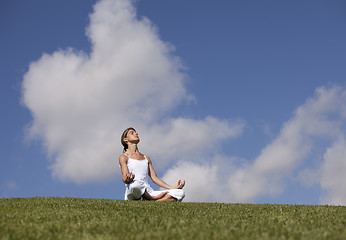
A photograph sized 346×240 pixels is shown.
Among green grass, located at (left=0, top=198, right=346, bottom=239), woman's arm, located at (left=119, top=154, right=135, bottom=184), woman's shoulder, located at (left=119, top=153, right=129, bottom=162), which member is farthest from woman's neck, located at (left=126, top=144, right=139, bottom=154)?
green grass, located at (left=0, top=198, right=346, bottom=239)

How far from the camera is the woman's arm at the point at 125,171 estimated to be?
1416 centimetres

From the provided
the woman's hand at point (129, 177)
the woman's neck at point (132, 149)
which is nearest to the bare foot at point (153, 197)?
the woman's hand at point (129, 177)

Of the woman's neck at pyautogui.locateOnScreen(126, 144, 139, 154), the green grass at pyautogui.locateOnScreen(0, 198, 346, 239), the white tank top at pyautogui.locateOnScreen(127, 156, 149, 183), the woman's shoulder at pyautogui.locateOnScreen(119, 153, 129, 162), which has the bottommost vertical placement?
the green grass at pyautogui.locateOnScreen(0, 198, 346, 239)

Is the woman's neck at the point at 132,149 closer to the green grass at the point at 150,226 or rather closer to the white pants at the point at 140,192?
the white pants at the point at 140,192

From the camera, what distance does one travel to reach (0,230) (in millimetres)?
7188

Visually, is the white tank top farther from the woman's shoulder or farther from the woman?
the woman's shoulder

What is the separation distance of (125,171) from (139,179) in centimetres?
64

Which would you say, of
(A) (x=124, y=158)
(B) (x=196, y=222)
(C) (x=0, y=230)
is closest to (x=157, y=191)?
(A) (x=124, y=158)

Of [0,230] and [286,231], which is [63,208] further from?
[286,231]

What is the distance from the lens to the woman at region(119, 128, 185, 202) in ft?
47.0

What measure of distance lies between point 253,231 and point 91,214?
4378 millimetres

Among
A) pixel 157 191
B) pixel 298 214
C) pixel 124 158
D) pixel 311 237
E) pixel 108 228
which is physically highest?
pixel 124 158

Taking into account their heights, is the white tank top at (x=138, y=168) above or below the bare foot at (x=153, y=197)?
above

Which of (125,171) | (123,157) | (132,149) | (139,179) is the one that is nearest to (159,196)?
(139,179)
